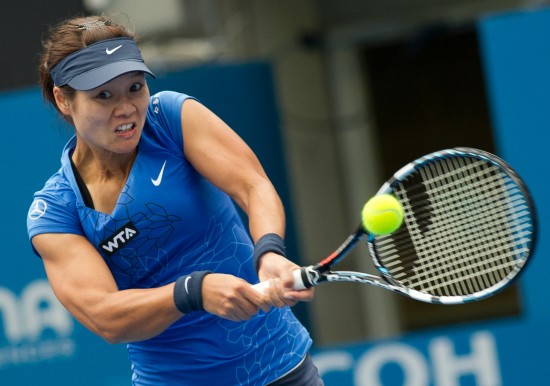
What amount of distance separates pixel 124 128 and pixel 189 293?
0.47m

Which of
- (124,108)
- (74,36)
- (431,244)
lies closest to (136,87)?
(124,108)

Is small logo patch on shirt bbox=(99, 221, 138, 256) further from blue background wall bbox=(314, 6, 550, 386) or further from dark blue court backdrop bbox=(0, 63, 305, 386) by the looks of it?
blue background wall bbox=(314, 6, 550, 386)

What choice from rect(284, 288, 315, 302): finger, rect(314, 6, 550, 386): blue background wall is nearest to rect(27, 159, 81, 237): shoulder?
rect(284, 288, 315, 302): finger

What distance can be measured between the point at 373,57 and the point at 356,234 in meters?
5.64

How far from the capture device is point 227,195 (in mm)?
3207

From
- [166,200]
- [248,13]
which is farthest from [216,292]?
[248,13]

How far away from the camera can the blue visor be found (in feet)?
9.53

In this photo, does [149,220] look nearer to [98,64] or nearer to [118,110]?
[118,110]

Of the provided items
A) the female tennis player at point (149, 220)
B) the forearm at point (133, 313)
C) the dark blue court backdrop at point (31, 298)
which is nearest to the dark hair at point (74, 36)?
the female tennis player at point (149, 220)

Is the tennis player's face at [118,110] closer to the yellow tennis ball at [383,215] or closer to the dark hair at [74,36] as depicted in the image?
the dark hair at [74,36]

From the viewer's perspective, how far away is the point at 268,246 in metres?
2.84

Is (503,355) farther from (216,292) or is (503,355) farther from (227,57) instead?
(216,292)

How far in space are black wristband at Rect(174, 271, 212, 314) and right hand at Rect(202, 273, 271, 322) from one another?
1 cm

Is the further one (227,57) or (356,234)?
(227,57)
